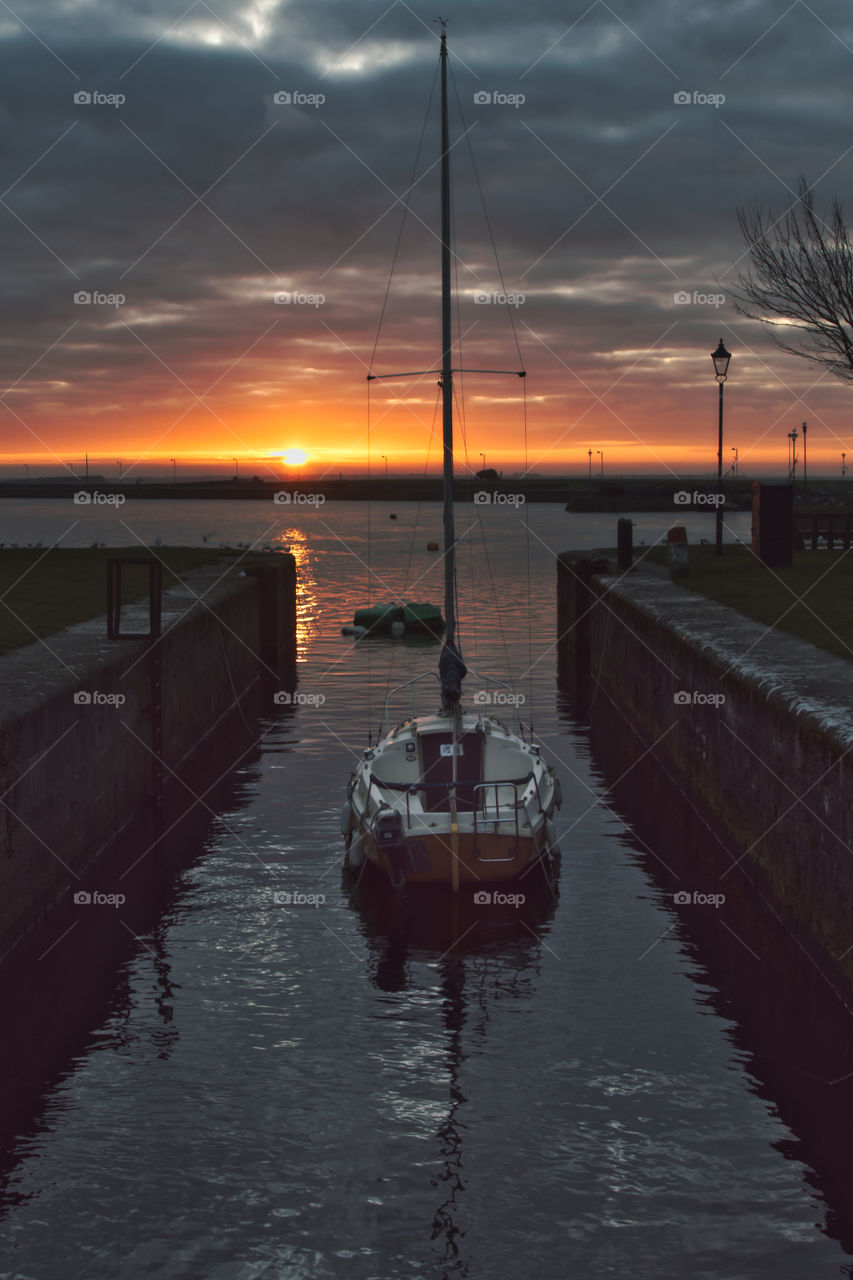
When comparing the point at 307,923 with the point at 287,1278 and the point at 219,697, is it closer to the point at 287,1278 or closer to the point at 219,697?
the point at 287,1278

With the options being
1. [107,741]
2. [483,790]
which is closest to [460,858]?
[483,790]

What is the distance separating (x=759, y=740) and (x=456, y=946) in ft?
15.0

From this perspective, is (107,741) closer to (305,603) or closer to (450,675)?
(450,675)

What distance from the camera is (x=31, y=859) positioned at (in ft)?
48.0

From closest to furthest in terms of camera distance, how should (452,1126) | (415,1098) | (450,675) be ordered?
(452,1126), (415,1098), (450,675)

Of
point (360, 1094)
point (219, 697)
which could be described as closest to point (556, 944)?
point (360, 1094)

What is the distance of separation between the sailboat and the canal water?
62 cm

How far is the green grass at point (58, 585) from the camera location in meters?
23.6

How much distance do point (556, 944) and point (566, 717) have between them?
1774 cm

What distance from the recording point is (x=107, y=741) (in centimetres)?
1903

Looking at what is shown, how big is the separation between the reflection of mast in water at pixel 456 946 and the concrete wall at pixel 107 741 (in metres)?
3.67

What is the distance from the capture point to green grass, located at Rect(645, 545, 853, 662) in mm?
21781

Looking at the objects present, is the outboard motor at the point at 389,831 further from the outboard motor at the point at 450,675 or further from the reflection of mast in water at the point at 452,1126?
the outboard motor at the point at 450,675

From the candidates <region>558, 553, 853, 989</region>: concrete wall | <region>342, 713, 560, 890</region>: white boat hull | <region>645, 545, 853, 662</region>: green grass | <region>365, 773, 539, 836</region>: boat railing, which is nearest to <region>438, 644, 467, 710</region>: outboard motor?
<region>342, 713, 560, 890</region>: white boat hull
